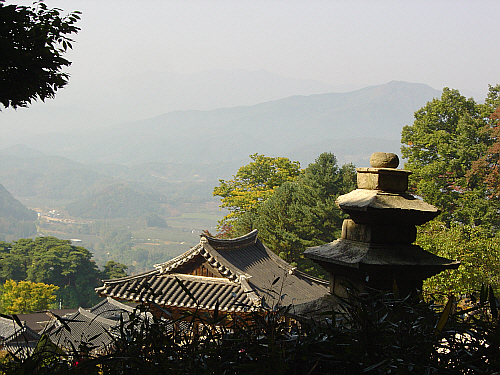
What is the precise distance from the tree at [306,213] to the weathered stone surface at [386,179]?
83.0 ft

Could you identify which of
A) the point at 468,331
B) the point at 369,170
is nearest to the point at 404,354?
the point at 468,331

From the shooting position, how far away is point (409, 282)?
14.3ft

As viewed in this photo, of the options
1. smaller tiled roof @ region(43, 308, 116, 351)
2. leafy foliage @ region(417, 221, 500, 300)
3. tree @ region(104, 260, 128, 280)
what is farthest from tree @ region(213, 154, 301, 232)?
tree @ region(104, 260, 128, 280)

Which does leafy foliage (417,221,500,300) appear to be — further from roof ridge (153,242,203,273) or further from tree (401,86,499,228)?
tree (401,86,499,228)

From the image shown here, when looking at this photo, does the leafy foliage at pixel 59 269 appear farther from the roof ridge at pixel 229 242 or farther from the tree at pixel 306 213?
the roof ridge at pixel 229 242

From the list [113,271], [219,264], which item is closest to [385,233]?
[219,264]

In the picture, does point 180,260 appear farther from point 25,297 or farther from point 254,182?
point 25,297

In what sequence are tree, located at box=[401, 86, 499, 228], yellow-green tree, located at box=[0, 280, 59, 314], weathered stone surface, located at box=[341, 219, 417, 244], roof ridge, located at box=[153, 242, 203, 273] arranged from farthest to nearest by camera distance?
yellow-green tree, located at box=[0, 280, 59, 314] → tree, located at box=[401, 86, 499, 228] → roof ridge, located at box=[153, 242, 203, 273] → weathered stone surface, located at box=[341, 219, 417, 244]

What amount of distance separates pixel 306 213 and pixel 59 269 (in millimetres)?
45841

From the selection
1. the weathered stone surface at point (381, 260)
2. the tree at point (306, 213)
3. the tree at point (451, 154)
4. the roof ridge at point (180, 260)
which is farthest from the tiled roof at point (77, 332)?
the tree at point (451, 154)

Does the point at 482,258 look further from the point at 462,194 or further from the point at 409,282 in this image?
the point at 409,282

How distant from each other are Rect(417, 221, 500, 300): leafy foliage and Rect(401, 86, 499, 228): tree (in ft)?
29.7

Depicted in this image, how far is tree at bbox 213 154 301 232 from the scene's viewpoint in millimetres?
40438

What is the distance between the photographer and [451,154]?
29781mm
